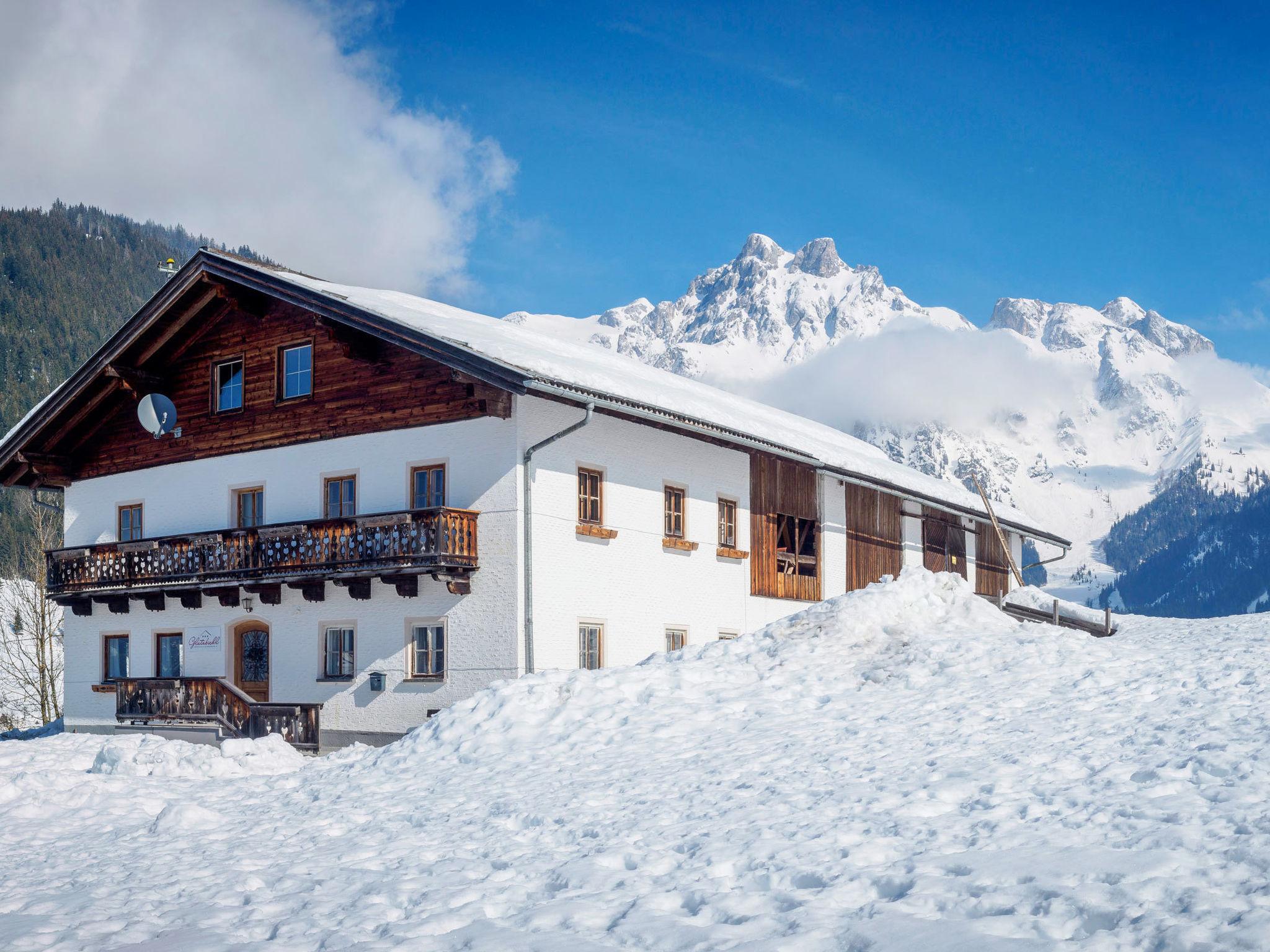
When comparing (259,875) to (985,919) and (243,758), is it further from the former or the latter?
(243,758)

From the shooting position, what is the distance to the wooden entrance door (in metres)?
24.3

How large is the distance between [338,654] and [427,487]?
3774 millimetres

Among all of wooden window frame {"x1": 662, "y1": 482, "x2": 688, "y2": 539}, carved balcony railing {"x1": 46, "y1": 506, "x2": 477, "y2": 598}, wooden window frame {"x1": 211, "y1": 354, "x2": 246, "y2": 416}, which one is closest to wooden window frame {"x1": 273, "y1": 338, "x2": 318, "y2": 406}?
wooden window frame {"x1": 211, "y1": 354, "x2": 246, "y2": 416}

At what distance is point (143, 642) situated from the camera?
26.4 meters

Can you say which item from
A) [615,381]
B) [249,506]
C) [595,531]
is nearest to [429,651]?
[595,531]

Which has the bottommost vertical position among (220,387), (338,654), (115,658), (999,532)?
(115,658)

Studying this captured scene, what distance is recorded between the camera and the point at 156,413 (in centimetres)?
2612

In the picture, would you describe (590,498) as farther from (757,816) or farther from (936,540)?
(936,540)

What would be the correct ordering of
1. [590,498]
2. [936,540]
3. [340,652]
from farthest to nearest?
[936,540]
[340,652]
[590,498]

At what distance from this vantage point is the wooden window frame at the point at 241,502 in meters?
24.6

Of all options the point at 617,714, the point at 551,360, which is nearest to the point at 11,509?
the point at 551,360

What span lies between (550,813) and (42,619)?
3190 cm

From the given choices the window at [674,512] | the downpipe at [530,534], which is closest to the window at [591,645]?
the downpipe at [530,534]

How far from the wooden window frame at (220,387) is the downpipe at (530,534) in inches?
306
